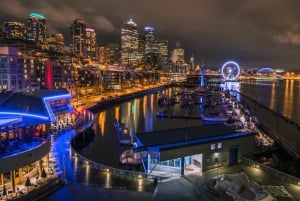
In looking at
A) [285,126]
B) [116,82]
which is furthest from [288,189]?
[116,82]

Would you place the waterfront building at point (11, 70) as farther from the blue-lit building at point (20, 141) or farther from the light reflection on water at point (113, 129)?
the blue-lit building at point (20, 141)

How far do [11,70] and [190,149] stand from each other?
57.2 m

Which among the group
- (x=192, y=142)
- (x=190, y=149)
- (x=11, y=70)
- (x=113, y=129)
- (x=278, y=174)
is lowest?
(x=113, y=129)

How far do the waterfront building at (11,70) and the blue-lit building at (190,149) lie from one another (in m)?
52.8

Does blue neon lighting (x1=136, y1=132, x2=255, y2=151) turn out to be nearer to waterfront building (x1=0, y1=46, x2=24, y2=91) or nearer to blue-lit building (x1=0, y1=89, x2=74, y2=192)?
blue-lit building (x1=0, y1=89, x2=74, y2=192)

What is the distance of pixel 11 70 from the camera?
207ft

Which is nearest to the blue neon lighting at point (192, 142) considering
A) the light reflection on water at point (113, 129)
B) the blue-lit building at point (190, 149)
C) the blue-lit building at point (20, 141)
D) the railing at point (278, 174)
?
the blue-lit building at point (190, 149)

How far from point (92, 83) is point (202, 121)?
224ft

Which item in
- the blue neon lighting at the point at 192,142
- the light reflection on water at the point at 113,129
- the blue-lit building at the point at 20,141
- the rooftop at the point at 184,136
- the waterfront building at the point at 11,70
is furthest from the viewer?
the waterfront building at the point at 11,70

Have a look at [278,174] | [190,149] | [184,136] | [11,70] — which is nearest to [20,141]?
[184,136]

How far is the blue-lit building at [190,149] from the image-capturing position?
58.4ft

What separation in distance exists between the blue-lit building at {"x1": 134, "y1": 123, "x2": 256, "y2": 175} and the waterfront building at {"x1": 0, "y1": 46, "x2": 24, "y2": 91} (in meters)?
52.8

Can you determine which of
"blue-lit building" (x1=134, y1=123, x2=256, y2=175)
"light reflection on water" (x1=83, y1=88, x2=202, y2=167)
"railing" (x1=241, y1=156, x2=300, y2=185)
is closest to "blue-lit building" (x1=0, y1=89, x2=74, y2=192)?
"blue-lit building" (x1=134, y1=123, x2=256, y2=175)

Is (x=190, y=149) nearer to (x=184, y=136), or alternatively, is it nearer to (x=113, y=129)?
(x=184, y=136)
